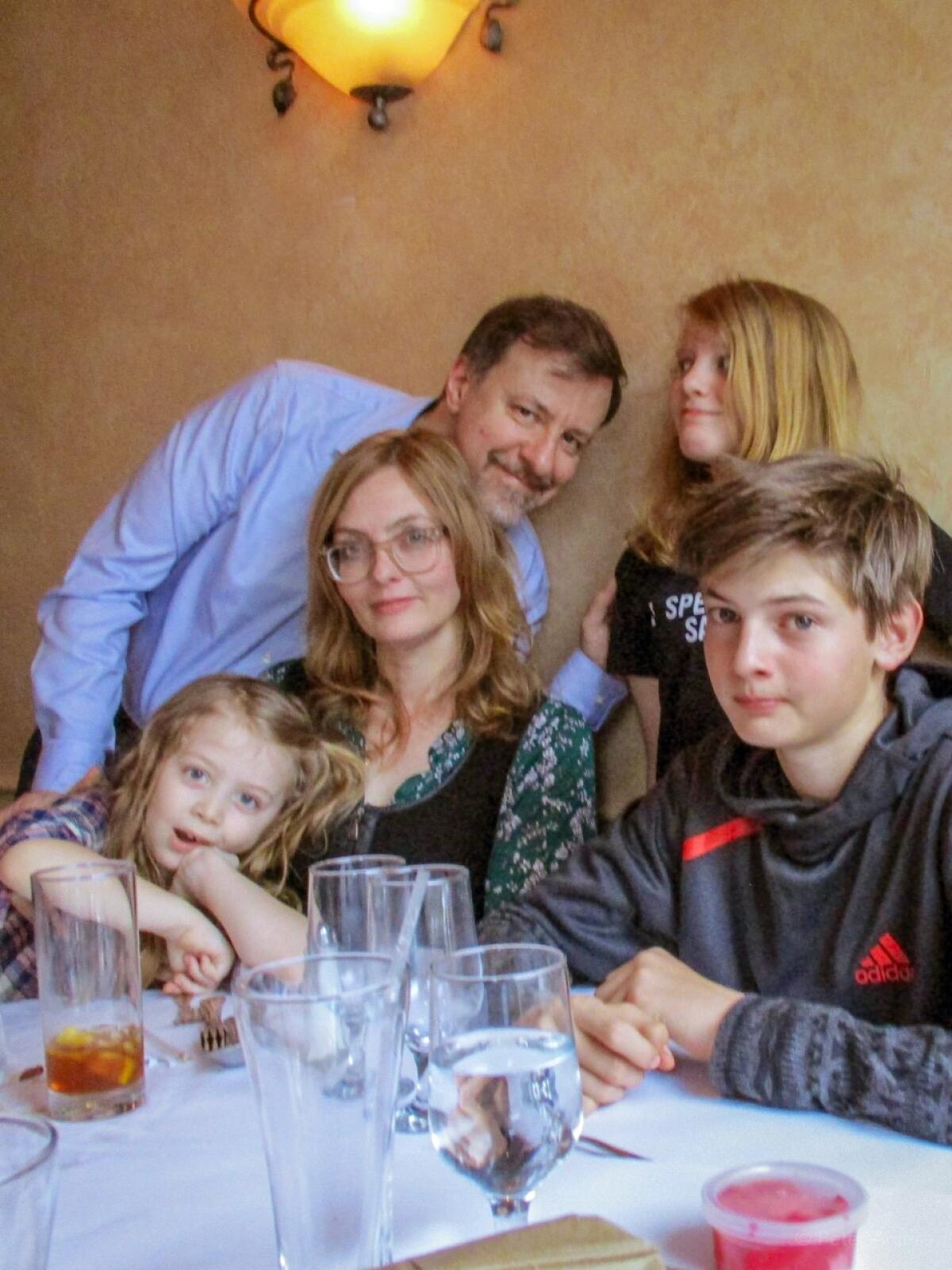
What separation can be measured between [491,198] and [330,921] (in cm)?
176

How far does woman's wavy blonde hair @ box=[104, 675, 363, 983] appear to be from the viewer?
6.01 feet

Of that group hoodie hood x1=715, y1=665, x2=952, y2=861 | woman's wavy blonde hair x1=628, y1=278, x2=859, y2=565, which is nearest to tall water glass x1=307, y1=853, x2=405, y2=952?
hoodie hood x1=715, y1=665, x2=952, y2=861

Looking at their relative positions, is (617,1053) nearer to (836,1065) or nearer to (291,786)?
(836,1065)

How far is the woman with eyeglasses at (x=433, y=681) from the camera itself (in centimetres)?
196

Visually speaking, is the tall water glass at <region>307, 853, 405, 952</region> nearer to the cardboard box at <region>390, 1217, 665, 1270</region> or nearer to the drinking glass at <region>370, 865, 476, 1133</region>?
the drinking glass at <region>370, 865, 476, 1133</region>

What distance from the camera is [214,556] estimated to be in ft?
8.17

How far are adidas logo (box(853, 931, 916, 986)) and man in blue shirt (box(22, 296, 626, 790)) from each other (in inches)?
41.1

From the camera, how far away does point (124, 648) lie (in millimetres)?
2533

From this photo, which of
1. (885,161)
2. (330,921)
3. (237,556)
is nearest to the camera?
(330,921)

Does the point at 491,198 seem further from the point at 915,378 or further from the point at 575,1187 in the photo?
the point at 575,1187

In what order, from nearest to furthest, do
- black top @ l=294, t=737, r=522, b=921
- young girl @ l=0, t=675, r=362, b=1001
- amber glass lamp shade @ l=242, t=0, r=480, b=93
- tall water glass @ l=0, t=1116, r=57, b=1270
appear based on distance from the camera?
1. tall water glass @ l=0, t=1116, r=57, b=1270
2. young girl @ l=0, t=675, r=362, b=1001
3. black top @ l=294, t=737, r=522, b=921
4. amber glass lamp shade @ l=242, t=0, r=480, b=93

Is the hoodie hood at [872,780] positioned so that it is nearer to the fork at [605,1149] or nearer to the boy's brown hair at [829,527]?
the boy's brown hair at [829,527]

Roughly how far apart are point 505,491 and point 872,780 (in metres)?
1.15

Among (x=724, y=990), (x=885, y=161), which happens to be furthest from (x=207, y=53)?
(x=724, y=990)
